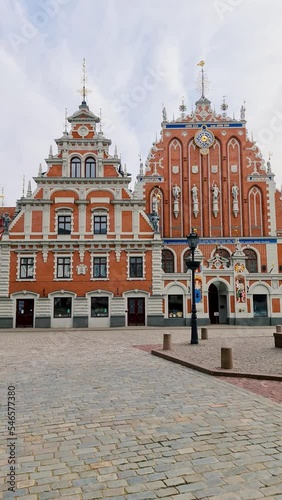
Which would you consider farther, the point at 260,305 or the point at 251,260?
the point at 251,260

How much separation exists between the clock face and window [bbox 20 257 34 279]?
63.1 feet

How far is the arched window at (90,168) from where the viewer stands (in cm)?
3362

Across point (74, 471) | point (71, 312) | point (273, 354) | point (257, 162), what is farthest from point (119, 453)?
point (257, 162)

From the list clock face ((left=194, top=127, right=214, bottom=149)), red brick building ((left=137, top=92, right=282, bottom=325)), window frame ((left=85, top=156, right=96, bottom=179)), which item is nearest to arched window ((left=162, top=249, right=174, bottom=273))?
red brick building ((left=137, top=92, right=282, bottom=325))

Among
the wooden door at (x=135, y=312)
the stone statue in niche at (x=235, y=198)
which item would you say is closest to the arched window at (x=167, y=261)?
the wooden door at (x=135, y=312)

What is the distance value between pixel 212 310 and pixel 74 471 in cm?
3235

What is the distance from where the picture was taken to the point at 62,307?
3158 centimetres

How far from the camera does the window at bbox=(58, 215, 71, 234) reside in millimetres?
32562

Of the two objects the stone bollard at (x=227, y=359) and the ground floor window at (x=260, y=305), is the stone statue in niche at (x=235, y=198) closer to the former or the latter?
the ground floor window at (x=260, y=305)

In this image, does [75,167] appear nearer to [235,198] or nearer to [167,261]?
[167,261]

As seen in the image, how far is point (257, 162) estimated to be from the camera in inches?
1527

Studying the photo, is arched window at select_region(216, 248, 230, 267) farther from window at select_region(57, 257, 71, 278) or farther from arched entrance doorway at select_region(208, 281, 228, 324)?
window at select_region(57, 257, 71, 278)

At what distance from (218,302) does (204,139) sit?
1565 centimetres

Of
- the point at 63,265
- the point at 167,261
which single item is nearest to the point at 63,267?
the point at 63,265
